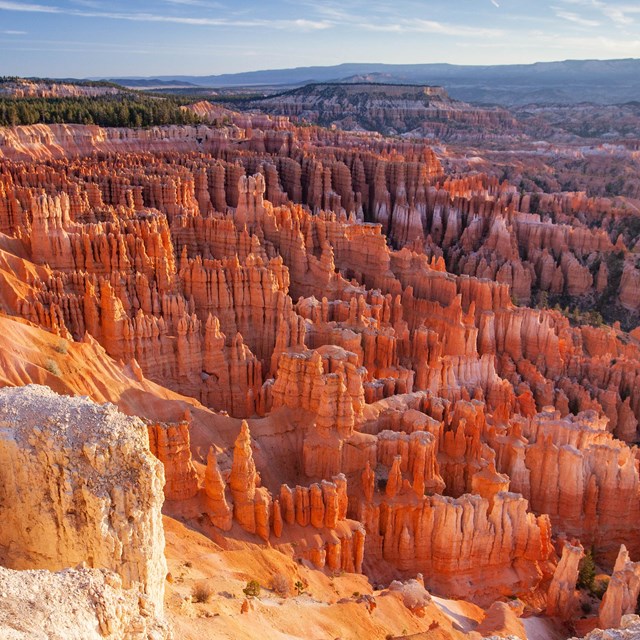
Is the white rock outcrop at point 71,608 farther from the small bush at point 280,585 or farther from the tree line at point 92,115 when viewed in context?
the tree line at point 92,115

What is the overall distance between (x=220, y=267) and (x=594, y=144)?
10604cm

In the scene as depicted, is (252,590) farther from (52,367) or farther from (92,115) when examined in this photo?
→ (92,115)

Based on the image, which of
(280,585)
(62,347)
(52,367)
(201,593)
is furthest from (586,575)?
(62,347)

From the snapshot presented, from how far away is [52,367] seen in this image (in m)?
16.8

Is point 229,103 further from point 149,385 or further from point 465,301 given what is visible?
point 149,385

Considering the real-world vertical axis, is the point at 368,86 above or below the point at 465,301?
above

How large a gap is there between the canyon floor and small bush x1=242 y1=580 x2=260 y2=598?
0.87 feet

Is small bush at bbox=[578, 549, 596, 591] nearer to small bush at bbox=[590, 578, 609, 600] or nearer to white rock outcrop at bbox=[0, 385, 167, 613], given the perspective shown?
small bush at bbox=[590, 578, 609, 600]

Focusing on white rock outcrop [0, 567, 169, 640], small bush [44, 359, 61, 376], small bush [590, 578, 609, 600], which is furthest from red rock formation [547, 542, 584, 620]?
small bush [44, 359, 61, 376]

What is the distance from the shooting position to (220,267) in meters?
26.9

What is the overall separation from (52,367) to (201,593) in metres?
7.75

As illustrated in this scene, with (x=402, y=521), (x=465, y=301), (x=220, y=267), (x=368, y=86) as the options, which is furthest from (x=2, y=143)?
(x=368, y=86)

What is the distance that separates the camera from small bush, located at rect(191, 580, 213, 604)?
11.2 meters

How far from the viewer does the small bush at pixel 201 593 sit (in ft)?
36.7
